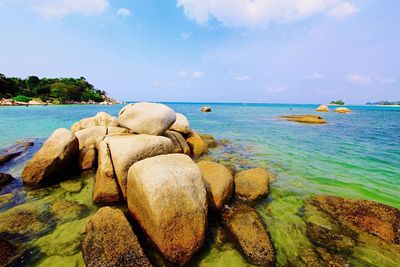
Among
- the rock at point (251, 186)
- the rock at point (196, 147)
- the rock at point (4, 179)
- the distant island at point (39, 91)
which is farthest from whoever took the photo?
the distant island at point (39, 91)

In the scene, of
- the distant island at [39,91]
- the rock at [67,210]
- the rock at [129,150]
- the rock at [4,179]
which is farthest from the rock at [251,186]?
the distant island at [39,91]

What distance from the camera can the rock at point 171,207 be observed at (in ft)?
10.0

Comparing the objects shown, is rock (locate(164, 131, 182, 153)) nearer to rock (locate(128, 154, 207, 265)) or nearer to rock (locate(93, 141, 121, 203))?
rock (locate(93, 141, 121, 203))

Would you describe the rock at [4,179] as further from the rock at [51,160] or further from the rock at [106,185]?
the rock at [106,185]

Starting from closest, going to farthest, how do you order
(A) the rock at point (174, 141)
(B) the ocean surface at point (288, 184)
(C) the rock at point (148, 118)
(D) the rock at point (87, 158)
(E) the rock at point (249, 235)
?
(E) the rock at point (249, 235)
(B) the ocean surface at point (288, 184)
(C) the rock at point (148, 118)
(D) the rock at point (87, 158)
(A) the rock at point (174, 141)

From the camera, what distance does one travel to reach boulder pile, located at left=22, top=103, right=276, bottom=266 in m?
3.04

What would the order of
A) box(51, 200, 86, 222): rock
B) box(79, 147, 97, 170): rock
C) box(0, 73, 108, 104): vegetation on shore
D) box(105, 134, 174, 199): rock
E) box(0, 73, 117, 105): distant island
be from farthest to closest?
box(0, 73, 108, 104): vegetation on shore
box(0, 73, 117, 105): distant island
box(79, 147, 97, 170): rock
box(105, 134, 174, 199): rock
box(51, 200, 86, 222): rock

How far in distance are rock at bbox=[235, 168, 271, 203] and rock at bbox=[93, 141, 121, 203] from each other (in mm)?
2821

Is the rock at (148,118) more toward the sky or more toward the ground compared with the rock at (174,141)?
more toward the sky

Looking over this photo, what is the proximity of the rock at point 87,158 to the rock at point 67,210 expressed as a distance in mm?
1918

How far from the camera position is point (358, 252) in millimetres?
3527

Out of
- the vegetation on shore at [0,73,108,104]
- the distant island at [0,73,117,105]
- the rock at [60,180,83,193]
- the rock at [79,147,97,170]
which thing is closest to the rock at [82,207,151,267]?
the rock at [60,180,83,193]

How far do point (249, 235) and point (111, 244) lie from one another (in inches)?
85.6

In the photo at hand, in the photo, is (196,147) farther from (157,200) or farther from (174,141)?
(157,200)
